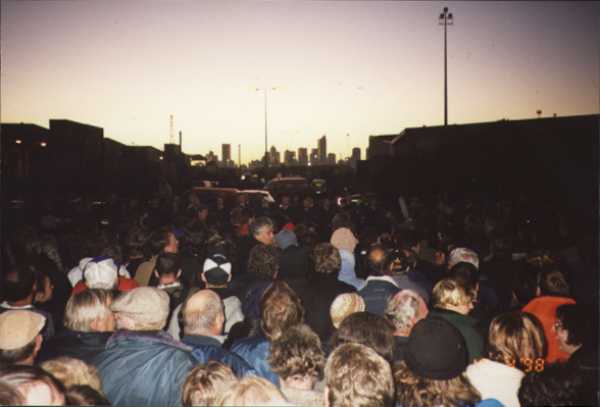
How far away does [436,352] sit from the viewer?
265 cm

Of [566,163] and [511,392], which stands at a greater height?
[566,163]

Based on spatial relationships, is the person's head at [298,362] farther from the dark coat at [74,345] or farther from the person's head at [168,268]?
the person's head at [168,268]

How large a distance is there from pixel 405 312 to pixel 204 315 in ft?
4.99

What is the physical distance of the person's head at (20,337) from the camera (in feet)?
9.88

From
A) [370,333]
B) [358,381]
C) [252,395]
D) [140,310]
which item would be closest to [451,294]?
[370,333]

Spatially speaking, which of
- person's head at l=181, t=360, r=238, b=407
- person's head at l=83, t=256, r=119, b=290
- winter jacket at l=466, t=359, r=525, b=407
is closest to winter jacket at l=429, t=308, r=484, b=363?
winter jacket at l=466, t=359, r=525, b=407

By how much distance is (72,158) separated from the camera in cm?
2575

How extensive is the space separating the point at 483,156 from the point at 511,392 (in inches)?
911

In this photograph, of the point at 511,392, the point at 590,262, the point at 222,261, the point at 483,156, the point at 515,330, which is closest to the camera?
the point at 511,392

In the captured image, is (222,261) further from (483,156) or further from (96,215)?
(483,156)

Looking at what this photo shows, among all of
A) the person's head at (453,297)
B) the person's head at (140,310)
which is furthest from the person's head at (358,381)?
the person's head at (453,297)

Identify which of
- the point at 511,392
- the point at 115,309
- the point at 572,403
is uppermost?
the point at 115,309

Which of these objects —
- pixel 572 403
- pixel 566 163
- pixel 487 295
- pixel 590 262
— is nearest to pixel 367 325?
pixel 572 403

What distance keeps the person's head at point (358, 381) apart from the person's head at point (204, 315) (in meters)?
1.29
